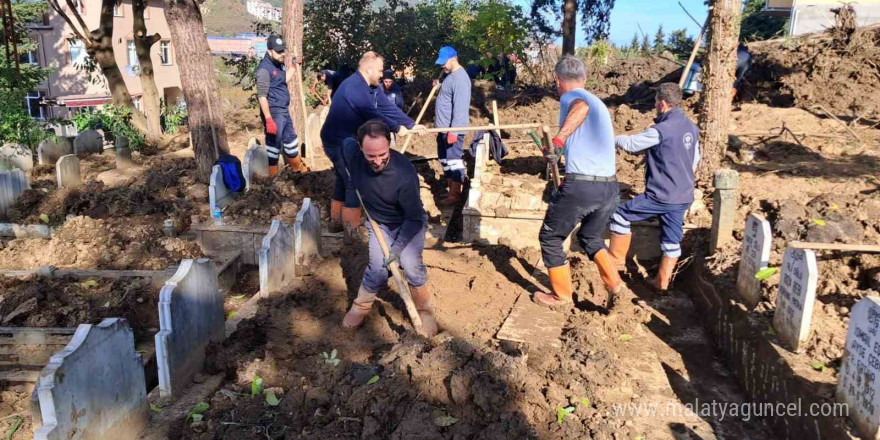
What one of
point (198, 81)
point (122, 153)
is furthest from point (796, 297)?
point (122, 153)

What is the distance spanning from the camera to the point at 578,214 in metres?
4.89

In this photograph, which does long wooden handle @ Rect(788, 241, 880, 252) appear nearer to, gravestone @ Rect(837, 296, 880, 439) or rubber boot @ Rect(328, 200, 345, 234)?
gravestone @ Rect(837, 296, 880, 439)

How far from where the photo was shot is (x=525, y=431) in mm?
3111

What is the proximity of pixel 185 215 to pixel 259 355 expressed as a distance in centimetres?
361

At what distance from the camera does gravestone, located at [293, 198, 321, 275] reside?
18.5ft

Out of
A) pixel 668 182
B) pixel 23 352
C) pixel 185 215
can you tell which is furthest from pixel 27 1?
pixel 668 182

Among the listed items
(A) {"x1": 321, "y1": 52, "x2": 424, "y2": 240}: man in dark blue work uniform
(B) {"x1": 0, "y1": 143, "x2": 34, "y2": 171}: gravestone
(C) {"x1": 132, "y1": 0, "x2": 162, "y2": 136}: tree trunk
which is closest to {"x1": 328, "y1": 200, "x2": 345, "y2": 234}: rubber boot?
(A) {"x1": 321, "y1": 52, "x2": 424, "y2": 240}: man in dark blue work uniform

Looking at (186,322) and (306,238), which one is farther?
(306,238)

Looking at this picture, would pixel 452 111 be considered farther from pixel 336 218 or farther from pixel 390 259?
pixel 390 259

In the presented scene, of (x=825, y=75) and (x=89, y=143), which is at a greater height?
(x=825, y=75)

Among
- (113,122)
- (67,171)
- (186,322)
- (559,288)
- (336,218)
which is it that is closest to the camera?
(186,322)

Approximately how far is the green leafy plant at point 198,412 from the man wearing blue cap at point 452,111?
15.0ft

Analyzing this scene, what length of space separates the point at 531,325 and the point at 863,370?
2.20 meters

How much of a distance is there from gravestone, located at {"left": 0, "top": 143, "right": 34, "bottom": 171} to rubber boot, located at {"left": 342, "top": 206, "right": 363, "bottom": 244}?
21.3ft
